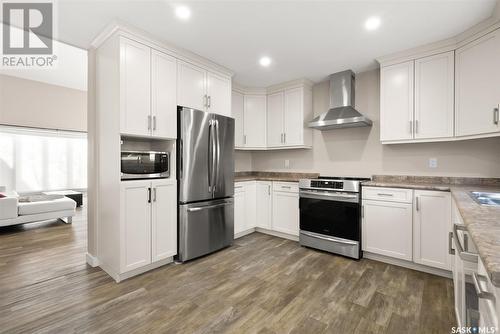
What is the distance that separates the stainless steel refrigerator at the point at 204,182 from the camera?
2783 millimetres

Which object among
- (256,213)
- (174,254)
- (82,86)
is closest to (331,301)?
(174,254)

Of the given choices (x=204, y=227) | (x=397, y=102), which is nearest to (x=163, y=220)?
(x=204, y=227)

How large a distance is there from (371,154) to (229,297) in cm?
274

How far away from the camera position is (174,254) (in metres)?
→ 2.77

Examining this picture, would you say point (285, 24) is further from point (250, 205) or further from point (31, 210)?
point (31, 210)

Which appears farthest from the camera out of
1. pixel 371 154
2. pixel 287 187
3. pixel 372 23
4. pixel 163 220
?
pixel 287 187

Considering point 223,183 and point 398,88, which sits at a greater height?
point 398,88

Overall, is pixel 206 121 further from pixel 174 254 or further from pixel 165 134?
pixel 174 254

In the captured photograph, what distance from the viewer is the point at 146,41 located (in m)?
2.48

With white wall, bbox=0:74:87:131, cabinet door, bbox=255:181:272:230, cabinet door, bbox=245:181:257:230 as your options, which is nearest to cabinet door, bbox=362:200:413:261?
cabinet door, bbox=255:181:272:230

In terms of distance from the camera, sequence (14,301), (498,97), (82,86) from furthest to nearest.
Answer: (82,86) → (498,97) → (14,301)

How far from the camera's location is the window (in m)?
5.34

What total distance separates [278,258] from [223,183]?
1.22m

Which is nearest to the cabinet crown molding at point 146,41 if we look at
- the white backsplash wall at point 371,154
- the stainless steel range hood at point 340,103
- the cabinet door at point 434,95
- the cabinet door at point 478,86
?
the stainless steel range hood at point 340,103
